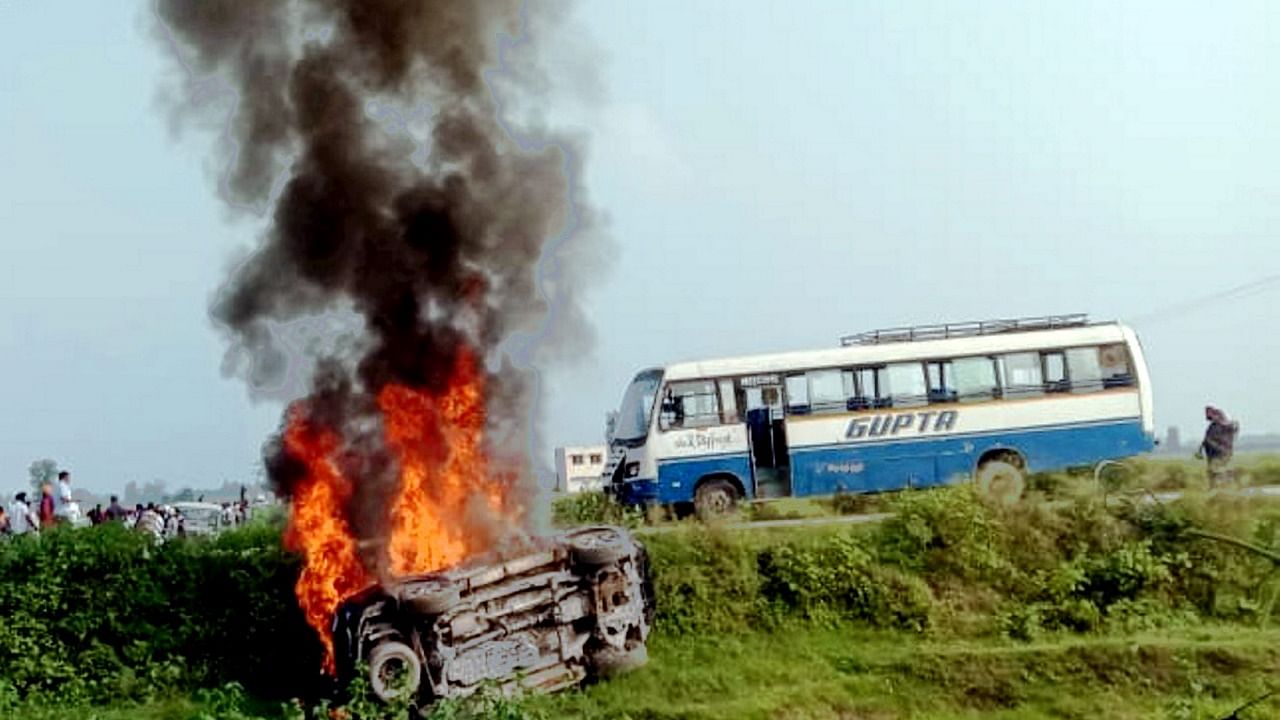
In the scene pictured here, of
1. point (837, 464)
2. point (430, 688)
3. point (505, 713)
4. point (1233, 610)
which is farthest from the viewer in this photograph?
point (837, 464)

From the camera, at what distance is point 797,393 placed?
72.1 ft

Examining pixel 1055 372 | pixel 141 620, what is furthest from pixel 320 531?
pixel 1055 372

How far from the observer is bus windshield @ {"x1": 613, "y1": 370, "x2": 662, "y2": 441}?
72.3 feet

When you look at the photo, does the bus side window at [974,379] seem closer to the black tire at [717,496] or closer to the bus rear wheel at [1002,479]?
the bus rear wheel at [1002,479]

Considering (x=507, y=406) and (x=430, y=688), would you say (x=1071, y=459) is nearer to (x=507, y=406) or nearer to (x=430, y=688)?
(x=507, y=406)

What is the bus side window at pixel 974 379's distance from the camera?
861 inches

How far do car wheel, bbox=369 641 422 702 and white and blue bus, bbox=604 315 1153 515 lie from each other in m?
8.17

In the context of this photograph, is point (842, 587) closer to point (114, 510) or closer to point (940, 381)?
point (940, 381)

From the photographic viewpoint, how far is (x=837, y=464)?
2175cm

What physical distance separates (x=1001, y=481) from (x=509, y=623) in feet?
30.1

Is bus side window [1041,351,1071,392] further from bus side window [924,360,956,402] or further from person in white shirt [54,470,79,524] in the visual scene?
person in white shirt [54,470,79,524]

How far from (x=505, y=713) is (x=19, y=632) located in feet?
40.5

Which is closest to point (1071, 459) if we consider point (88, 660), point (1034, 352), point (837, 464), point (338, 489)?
point (1034, 352)

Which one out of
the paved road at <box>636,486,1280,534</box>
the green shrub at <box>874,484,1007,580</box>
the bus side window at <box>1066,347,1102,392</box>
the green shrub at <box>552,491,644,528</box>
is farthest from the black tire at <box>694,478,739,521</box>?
the bus side window at <box>1066,347,1102,392</box>
